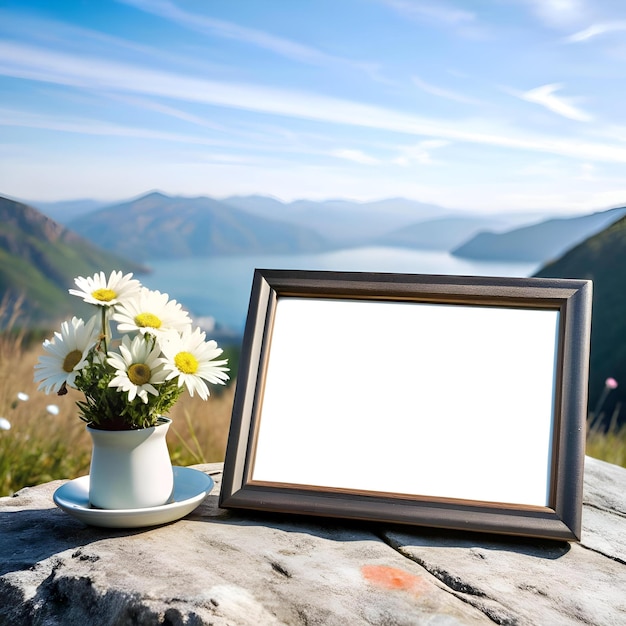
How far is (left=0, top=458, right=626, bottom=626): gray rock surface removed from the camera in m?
1.21

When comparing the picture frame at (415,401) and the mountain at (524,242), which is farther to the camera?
the mountain at (524,242)

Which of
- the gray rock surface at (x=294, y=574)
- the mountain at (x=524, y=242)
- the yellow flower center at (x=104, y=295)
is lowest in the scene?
the gray rock surface at (x=294, y=574)

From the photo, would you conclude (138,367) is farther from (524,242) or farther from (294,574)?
(524,242)

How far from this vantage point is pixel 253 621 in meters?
1.17

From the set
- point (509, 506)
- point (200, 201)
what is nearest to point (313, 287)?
point (509, 506)

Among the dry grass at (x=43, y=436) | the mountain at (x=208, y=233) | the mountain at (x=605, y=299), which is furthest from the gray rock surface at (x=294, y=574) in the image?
the mountain at (x=208, y=233)

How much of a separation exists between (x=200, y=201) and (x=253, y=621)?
17132 millimetres

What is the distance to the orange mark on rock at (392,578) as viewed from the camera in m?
1.30

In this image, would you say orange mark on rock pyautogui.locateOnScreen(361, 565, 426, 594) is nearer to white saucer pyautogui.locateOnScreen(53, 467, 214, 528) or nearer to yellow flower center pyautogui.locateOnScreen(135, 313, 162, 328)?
white saucer pyautogui.locateOnScreen(53, 467, 214, 528)

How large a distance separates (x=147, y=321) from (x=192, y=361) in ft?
0.41

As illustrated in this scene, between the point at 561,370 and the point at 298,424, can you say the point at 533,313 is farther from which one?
the point at 298,424

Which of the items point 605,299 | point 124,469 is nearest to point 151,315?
point 124,469

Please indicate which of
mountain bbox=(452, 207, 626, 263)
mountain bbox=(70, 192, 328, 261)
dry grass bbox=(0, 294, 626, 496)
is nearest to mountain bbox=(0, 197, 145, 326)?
mountain bbox=(70, 192, 328, 261)

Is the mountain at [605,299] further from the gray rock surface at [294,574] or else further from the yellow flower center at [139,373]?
the yellow flower center at [139,373]
